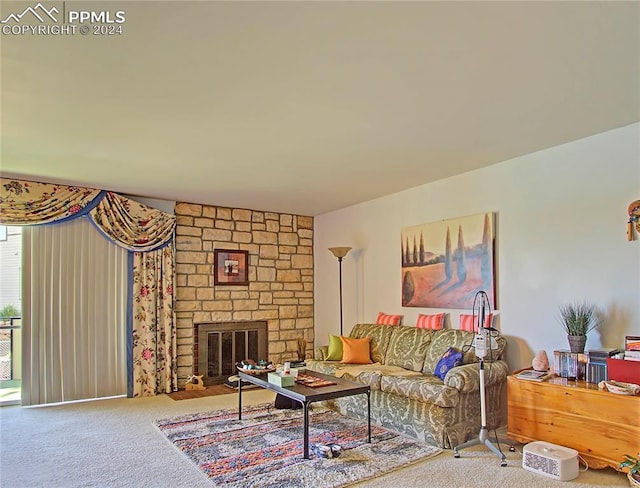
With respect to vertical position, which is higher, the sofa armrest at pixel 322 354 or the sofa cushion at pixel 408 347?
the sofa cushion at pixel 408 347

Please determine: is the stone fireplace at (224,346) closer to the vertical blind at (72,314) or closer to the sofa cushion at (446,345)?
the vertical blind at (72,314)

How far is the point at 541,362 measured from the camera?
3.73m

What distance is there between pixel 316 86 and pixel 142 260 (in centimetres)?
389

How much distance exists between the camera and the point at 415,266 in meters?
5.32

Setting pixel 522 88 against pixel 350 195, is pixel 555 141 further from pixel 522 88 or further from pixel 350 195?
pixel 350 195

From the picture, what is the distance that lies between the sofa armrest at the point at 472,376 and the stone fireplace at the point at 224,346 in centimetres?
345

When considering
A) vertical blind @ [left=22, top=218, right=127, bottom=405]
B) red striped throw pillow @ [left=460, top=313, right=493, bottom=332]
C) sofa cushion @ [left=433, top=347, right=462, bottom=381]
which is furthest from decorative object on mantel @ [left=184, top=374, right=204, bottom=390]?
red striped throw pillow @ [left=460, top=313, right=493, bottom=332]

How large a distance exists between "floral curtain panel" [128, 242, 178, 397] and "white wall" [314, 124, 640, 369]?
2.93 m

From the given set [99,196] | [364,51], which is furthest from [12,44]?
[99,196]

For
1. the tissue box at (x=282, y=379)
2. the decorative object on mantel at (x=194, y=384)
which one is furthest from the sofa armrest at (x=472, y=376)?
the decorative object on mantel at (x=194, y=384)

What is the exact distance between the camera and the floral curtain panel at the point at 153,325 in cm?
561

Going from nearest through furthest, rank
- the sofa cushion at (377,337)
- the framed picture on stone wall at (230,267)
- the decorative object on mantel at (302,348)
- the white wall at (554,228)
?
the white wall at (554,228)
the sofa cushion at (377,337)
the framed picture on stone wall at (230,267)
the decorative object on mantel at (302,348)

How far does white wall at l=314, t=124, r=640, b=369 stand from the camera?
11.6 ft

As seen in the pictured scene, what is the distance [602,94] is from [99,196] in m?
5.09
